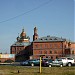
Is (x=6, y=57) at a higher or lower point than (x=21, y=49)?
lower

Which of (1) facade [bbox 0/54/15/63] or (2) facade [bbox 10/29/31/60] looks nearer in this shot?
(1) facade [bbox 0/54/15/63]

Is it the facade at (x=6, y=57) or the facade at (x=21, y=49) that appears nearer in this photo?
the facade at (x=6, y=57)

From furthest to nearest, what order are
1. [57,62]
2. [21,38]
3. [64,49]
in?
[21,38] < [64,49] < [57,62]

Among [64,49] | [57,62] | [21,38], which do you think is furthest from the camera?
[21,38]

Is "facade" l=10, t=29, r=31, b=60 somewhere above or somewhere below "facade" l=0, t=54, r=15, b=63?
above

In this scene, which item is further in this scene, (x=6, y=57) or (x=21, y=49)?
(x=21, y=49)

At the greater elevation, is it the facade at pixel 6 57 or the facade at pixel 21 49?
the facade at pixel 21 49

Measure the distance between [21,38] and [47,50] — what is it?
34.5 m

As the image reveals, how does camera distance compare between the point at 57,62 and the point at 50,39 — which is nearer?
the point at 57,62

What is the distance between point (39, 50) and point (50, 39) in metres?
8.45

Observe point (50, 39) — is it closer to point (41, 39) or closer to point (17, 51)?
point (41, 39)

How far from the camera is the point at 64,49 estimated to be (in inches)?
5207

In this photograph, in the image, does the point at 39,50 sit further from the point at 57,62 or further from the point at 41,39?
the point at 57,62

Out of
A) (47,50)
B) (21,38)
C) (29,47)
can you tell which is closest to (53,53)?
(47,50)
